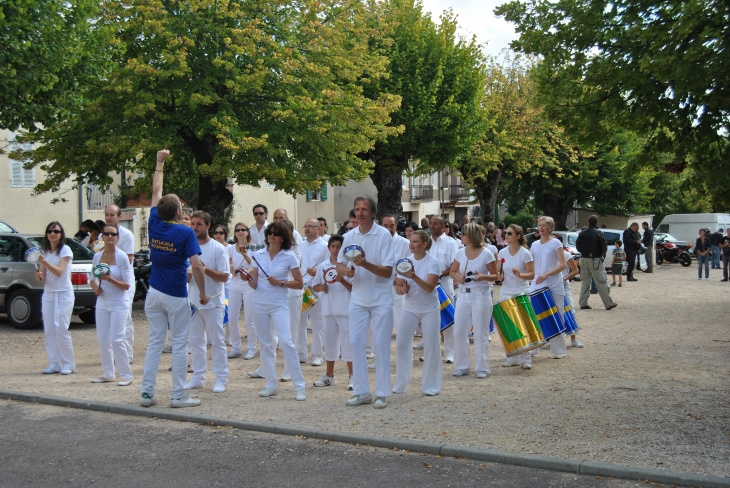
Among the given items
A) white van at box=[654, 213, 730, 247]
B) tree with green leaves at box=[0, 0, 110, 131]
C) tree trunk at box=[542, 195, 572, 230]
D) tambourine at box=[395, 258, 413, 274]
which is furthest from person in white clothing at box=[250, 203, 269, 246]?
tree trunk at box=[542, 195, 572, 230]

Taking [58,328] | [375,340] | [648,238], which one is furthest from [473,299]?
[648,238]

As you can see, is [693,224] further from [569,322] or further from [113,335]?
[113,335]

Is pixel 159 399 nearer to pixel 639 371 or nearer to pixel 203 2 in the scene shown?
pixel 639 371

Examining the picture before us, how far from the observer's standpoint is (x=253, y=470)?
6.39 m

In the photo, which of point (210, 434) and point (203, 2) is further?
point (203, 2)

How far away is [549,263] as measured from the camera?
1203cm

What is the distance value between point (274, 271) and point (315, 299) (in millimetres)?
2717

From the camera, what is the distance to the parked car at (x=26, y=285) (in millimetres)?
15617

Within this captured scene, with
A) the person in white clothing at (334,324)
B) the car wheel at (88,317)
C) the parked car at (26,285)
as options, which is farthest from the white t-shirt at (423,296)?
the car wheel at (88,317)

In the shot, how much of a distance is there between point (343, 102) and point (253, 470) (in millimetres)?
16341

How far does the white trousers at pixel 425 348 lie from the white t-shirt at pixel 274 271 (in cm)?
126

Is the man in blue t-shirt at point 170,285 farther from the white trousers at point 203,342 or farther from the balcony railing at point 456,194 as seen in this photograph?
the balcony railing at point 456,194

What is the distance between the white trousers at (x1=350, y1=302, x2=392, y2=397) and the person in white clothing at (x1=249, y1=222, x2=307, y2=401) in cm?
70

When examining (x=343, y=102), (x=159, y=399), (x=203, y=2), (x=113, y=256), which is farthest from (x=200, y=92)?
(x=159, y=399)
